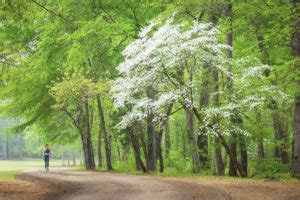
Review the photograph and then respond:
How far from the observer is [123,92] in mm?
21406

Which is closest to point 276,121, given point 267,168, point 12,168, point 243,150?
point 243,150

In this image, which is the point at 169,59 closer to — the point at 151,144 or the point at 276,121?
the point at 151,144

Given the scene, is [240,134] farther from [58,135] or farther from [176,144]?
[176,144]

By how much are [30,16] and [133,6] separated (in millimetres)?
12504

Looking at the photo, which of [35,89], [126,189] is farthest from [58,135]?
[126,189]

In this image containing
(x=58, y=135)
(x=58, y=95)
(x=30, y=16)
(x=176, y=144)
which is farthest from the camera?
(x=176, y=144)

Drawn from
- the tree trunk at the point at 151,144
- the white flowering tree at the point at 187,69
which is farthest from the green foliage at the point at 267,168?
the tree trunk at the point at 151,144

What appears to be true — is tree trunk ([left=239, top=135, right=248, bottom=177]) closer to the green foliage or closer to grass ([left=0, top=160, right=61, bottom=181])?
the green foliage

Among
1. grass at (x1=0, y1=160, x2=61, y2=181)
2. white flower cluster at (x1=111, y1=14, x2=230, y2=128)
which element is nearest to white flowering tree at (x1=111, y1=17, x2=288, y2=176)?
white flower cluster at (x1=111, y1=14, x2=230, y2=128)

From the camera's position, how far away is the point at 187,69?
774 inches

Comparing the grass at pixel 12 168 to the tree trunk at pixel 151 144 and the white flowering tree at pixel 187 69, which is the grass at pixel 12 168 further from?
the tree trunk at pixel 151 144

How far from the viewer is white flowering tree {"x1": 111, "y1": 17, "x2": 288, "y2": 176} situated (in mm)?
18312

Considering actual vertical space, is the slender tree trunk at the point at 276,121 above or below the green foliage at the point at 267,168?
above

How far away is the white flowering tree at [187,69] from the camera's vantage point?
18.3 meters
